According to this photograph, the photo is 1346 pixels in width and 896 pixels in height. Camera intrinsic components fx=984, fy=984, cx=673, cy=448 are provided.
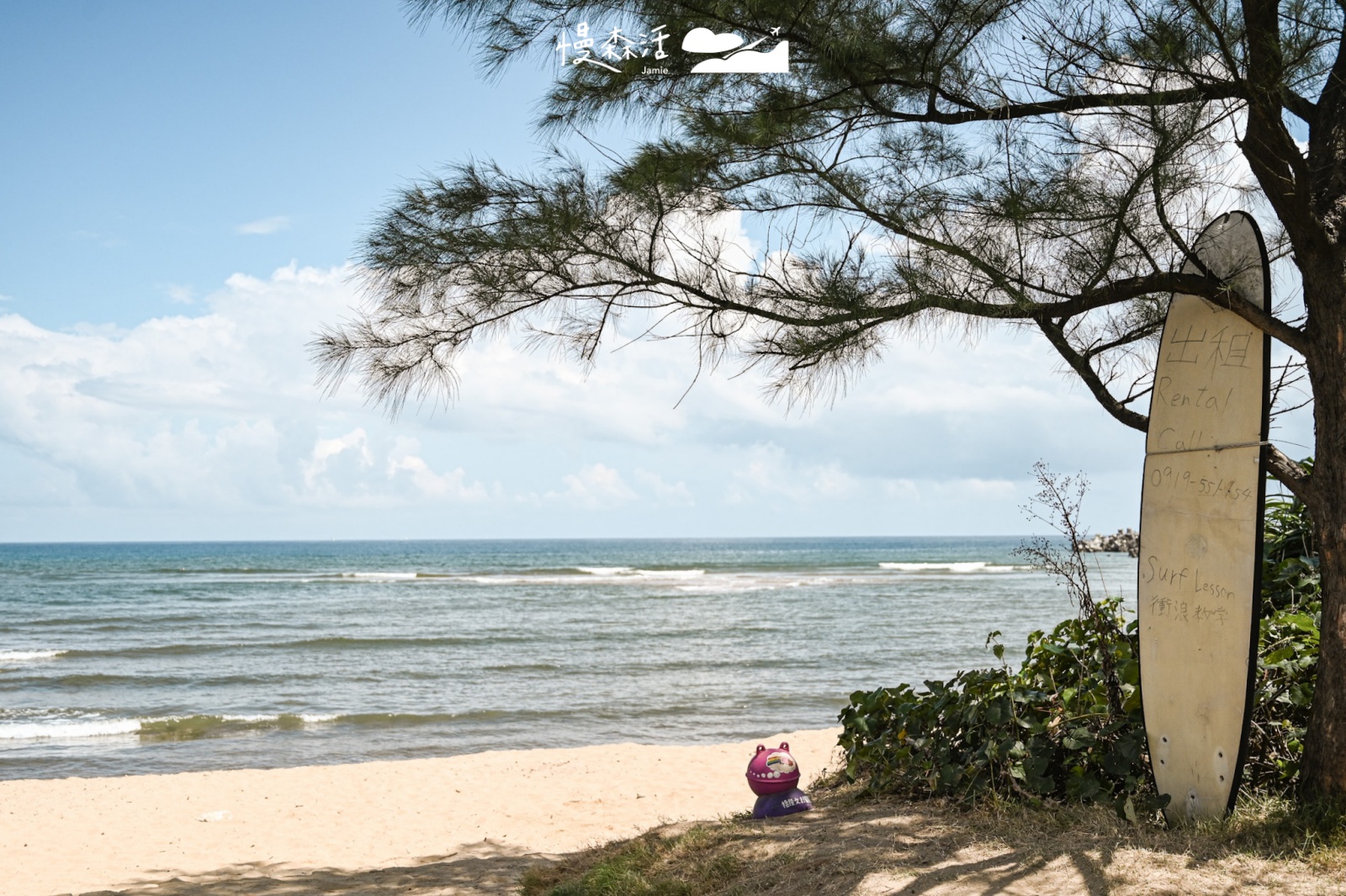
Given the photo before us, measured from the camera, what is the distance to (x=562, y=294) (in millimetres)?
4027

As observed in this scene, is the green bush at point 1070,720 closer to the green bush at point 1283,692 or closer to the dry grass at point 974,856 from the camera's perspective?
the green bush at point 1283,692

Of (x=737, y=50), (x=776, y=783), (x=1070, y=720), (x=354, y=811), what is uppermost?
(x=737, y=50)

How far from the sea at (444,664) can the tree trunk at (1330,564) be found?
3.31ft

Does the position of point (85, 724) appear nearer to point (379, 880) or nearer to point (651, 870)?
point (379, 880)

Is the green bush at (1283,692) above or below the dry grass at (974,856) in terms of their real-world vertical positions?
above

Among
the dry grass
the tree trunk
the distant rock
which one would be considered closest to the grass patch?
the dry grass

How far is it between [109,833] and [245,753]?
2.87 metres

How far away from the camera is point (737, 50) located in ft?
11.5

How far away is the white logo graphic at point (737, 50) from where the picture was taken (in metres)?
3.49

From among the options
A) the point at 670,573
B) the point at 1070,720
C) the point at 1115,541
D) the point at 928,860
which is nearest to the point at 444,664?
the point at 1070,720

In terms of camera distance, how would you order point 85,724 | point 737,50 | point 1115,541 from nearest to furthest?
point 737,50 → point 85,724 → point 1115,541

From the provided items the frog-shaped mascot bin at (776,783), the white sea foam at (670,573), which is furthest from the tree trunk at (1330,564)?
the white sea foam at (670,573)

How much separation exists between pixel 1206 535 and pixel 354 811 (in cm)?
556

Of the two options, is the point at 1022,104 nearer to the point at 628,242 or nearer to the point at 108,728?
the point at 628,242
